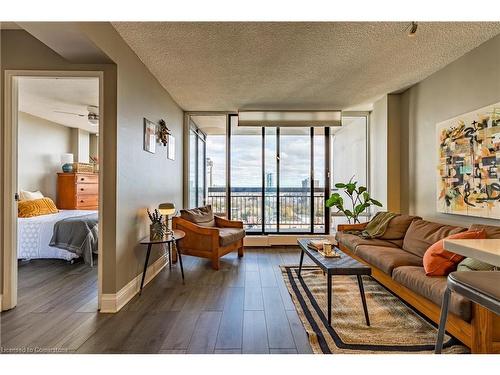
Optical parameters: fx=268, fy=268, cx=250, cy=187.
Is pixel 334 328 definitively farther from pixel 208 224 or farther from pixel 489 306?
pixel 208 224

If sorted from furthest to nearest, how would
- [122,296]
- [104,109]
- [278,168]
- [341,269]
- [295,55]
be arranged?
[278,168], [295,55], [122,296], [104,109], [341,269]

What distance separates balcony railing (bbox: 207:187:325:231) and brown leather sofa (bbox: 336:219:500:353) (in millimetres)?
1282

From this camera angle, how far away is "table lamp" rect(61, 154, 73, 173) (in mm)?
5777

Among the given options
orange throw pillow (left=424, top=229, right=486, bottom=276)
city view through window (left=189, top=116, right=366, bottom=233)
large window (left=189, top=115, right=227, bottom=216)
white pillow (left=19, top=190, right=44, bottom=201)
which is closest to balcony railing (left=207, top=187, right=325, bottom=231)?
city view through window (left=189, top=116, right=366, bottom=233)

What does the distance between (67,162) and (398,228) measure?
21.6ft

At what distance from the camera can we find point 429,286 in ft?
6.88

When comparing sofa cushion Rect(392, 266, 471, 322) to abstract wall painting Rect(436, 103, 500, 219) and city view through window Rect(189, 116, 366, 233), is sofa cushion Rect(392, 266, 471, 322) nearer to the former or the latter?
abstract wall painting Rect(436, 103, 500, 219)

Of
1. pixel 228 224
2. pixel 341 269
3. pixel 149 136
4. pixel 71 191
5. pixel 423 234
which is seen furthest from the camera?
pixel 71 191

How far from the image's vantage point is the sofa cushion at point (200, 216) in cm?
407

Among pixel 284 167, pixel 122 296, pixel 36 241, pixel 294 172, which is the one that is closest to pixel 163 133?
pixel 122 296

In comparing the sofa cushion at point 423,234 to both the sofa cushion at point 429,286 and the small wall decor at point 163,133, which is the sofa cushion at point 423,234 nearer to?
the sofa cushion at point 429,286

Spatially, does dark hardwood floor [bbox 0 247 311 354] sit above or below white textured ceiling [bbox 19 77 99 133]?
below

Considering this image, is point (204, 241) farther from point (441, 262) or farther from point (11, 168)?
point (441, 262)
